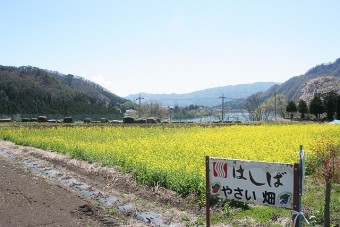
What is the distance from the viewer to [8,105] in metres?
90.9

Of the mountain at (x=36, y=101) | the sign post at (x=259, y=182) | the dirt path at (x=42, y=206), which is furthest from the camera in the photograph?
the mountain at (x=36, y=101)

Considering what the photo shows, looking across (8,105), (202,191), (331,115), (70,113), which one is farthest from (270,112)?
(202,191)

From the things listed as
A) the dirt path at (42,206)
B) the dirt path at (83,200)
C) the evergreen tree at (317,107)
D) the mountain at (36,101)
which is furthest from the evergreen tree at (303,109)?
the dirt path at (42,206)

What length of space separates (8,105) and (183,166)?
3540 inches

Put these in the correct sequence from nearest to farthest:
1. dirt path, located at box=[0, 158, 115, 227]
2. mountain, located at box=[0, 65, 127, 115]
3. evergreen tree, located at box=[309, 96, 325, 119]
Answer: dirt path, located at box=[0, 158, 115, 227] < evergreen tree, located at box=[309, 96, 325, 119] < mountain, located at box=[0, 65, 127, 115]

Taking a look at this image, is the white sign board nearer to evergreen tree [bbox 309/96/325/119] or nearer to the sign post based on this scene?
the sign post

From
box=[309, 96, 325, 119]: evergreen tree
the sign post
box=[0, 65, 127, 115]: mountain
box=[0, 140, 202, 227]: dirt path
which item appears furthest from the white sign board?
box=[0, 65, 127, 115]: mountain

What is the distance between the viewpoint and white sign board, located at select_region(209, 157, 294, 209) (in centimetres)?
513

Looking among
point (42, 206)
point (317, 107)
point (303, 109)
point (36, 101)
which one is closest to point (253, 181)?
point (42, 206)

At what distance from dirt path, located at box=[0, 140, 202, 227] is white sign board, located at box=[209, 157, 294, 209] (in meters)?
1.79

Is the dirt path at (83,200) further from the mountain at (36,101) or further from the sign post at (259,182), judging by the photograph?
the mountain at (36,101)

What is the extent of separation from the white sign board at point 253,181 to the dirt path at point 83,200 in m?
1.79

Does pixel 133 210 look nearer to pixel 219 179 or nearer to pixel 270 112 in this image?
pixel 219 179

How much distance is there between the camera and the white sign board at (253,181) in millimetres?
5133
